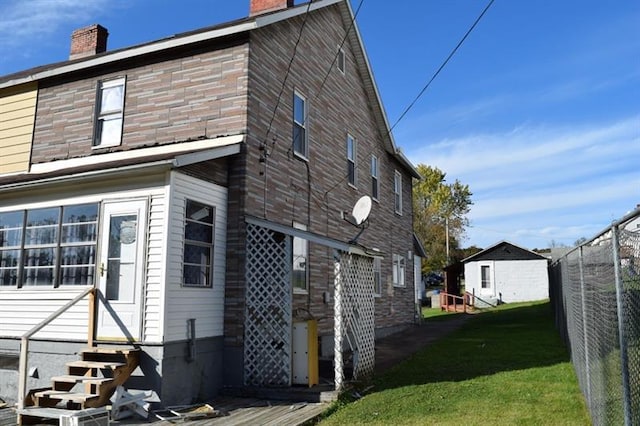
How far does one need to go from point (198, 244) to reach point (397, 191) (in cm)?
1370

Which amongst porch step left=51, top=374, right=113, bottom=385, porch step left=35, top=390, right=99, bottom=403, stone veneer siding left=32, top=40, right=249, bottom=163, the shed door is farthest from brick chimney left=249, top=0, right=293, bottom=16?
the shed door

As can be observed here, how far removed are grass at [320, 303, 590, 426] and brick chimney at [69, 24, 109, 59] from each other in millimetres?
11497

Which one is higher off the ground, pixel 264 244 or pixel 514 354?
pixel 264 244

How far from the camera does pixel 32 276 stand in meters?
9.55

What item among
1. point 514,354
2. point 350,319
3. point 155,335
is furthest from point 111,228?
point 514,354

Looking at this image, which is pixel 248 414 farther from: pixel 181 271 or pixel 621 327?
pixel 621 327

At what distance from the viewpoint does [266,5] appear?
45.8ft

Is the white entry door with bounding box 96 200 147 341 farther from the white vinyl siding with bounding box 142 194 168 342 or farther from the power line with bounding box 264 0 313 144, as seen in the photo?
the power line with bounding box 264 0 313 144

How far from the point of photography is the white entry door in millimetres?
8328

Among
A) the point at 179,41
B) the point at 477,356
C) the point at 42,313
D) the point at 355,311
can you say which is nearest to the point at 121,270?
the point at 42,313

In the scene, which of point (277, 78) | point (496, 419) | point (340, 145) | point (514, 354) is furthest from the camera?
point (340, 145)

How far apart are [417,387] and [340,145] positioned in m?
8.11

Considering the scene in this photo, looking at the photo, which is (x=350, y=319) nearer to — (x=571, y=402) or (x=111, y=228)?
(x=571, y=402)

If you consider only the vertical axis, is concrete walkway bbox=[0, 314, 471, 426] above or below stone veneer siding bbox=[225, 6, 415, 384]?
below
